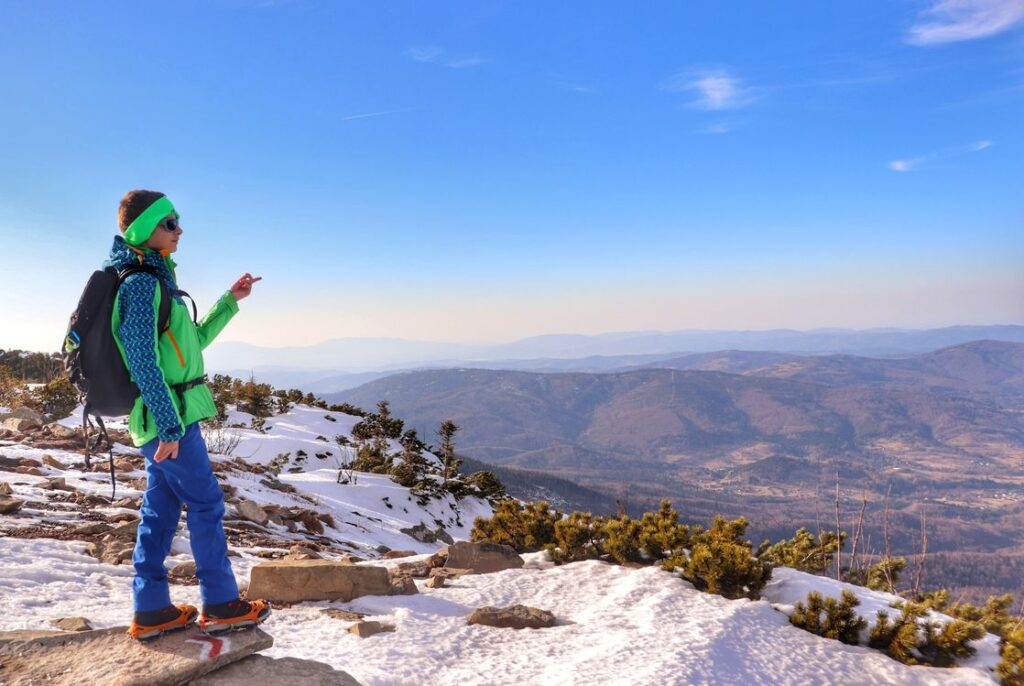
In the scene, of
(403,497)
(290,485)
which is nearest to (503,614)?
(290,485)

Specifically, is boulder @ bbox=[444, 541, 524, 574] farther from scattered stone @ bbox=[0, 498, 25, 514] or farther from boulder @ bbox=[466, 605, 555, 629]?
scattered stone @ bbox=[0, 498, 25, 514]

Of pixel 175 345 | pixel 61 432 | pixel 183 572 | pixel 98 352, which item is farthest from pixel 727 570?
pixel 61 432

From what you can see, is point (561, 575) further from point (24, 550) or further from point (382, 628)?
point (24, 550)

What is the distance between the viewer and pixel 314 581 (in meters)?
5.33

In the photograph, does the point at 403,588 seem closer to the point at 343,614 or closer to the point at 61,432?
the point at 343,614

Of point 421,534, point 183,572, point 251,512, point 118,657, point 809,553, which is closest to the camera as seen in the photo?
point 118,657

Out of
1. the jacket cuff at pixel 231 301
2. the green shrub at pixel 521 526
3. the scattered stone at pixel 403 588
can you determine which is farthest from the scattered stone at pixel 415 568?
the jacket cuff at pixel 231 301

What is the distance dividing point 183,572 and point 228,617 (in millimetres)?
2845

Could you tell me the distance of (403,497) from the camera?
16.7m

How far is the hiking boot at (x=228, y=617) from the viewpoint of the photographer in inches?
134

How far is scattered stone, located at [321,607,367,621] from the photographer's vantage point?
4789 millimetres

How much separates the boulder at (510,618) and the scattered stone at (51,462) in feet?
27.6

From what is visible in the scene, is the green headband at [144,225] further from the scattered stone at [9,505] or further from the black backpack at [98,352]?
the scattered stone at [9,505]

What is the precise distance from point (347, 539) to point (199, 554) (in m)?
7.30
